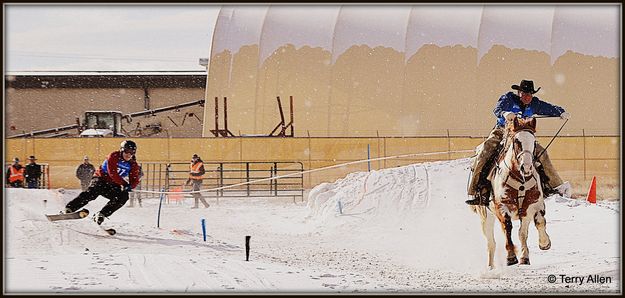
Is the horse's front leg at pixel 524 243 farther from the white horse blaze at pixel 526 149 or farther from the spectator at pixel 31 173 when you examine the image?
the spectator at pixel 31 173

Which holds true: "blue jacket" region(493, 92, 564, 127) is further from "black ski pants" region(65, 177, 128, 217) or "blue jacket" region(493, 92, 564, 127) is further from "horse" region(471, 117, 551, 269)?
"black ski pants" region(65, 177, 128, 217)

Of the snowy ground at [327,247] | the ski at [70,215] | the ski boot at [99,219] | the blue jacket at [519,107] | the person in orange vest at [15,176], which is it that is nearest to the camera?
the snowy ground at [327,247]

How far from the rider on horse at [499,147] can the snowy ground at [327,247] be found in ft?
3.76

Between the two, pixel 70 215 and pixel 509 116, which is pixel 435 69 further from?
pixel 509 116

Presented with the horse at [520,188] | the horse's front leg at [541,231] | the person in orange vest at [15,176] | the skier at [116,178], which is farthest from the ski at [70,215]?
the person in orange vest at [15,176]

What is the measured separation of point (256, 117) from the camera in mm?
36531

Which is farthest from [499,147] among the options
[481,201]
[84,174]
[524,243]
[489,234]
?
[84,174]

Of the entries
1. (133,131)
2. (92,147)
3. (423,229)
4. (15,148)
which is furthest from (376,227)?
(133,131)

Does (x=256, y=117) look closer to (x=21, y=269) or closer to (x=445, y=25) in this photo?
(x=445, y=25)

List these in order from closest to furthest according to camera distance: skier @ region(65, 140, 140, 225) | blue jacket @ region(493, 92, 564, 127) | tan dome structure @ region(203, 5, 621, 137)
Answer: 1. blue jacket @ region(493, 92, 564, 127)
2. skier @ region(65, 140, 140, 225)
3. tan dome structure @ region(203, 5, 621, 137)

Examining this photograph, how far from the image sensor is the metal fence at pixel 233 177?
30031 millimetres

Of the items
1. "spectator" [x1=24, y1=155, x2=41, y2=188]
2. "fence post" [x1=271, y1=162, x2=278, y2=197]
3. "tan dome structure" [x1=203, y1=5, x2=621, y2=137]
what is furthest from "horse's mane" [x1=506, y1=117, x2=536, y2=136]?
"tan dome structure" [x1=203, y1=5, x2=621, y2=137]

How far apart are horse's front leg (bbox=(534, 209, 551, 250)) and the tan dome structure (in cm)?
2249

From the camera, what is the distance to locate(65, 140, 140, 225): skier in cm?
1484
